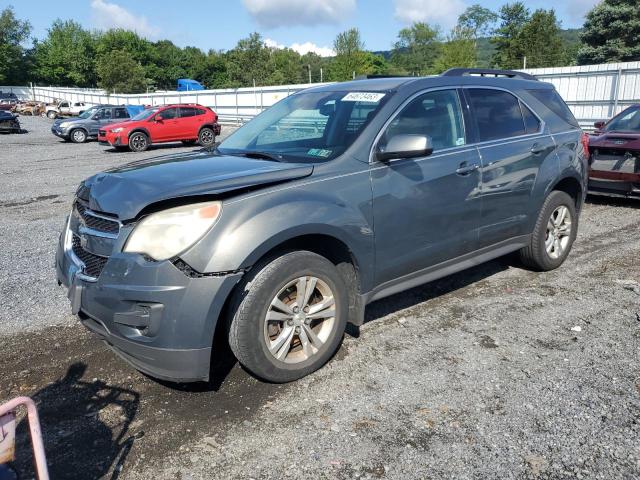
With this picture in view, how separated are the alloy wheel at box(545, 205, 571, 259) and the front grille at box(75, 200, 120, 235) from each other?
4001mm

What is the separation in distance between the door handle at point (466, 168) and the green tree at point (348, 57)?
7309cm

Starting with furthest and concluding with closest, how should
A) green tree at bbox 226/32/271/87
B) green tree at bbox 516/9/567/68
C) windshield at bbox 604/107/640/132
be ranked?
green tree at bbox 226/32/271/87 → green tree at bbox 516/9/567/68 → windshield at bbox 604/107/640/132

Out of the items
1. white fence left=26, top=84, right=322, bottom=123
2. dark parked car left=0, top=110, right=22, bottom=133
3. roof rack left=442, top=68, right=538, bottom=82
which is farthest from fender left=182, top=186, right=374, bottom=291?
dark parked car left=0, top=110, right=22, bottom=133

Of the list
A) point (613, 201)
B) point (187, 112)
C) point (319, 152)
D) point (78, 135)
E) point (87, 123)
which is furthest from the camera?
point (87, 123)

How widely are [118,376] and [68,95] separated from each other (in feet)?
219

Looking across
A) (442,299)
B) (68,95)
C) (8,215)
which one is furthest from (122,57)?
(442,299)

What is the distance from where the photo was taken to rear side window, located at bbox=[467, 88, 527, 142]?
4445mm

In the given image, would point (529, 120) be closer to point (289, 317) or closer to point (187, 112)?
point (289, 317)

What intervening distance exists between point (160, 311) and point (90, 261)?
67 centimetres

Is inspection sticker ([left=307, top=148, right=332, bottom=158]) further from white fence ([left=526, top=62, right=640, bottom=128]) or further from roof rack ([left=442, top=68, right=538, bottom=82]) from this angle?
white fence ([left=526, top=62, right=640, bottom=128])

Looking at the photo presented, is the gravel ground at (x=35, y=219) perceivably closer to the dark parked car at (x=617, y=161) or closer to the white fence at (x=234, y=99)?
the dark parked car at (x=617, y=161)

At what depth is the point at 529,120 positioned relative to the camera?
4949 millimetres

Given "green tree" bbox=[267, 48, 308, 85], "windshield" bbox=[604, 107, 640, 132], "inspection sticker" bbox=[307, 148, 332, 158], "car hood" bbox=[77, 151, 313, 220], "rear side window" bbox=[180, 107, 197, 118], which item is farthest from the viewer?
"green tree" bbox=[267, 48, 308, 85]

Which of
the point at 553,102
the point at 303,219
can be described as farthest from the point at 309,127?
the point at 553,102
